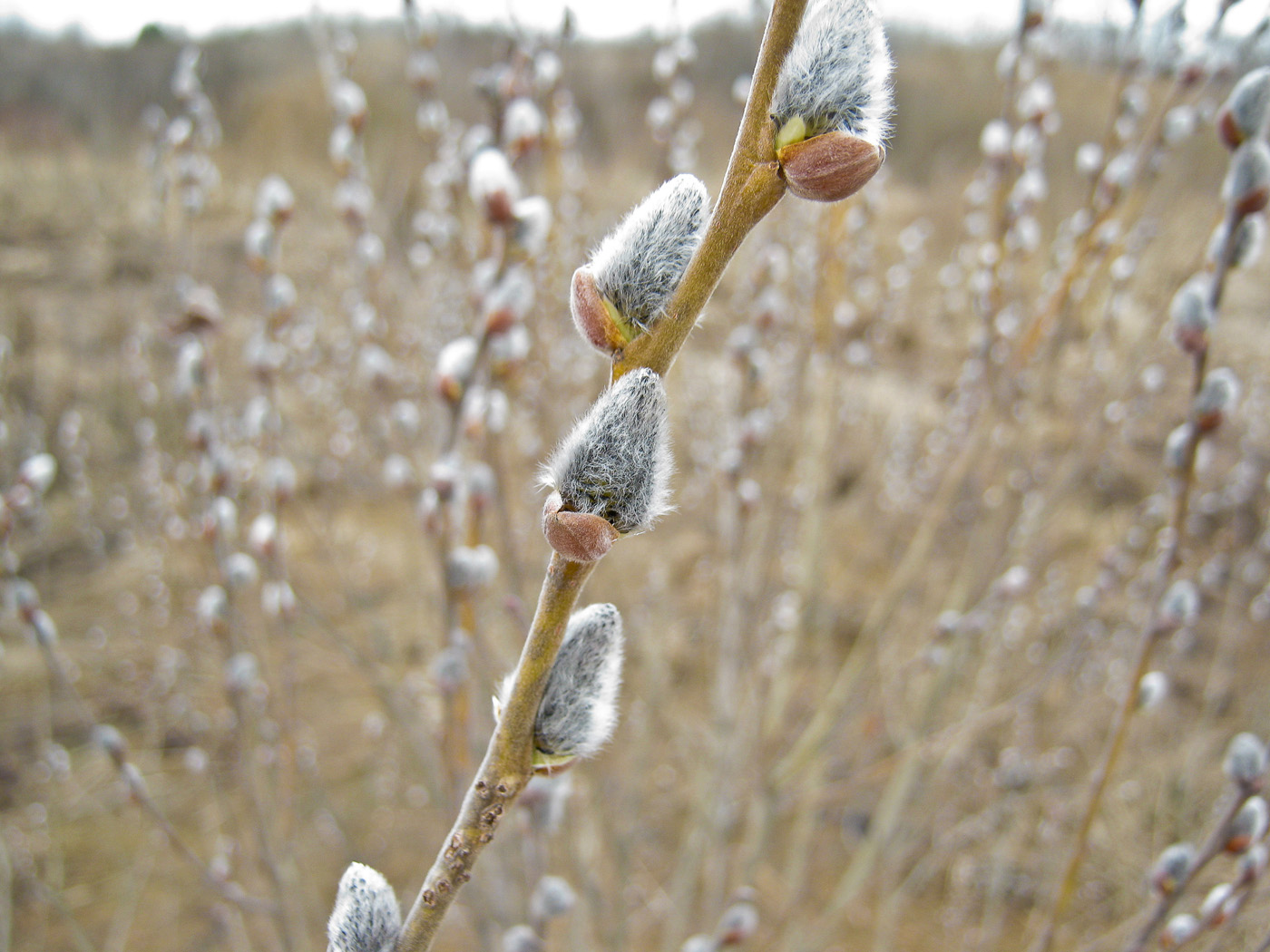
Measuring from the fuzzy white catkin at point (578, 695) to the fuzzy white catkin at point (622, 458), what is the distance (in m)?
0.07

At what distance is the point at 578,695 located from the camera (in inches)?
13.9

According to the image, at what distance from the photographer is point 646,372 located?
0.98 feet

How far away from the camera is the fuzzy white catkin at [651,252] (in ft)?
1.04

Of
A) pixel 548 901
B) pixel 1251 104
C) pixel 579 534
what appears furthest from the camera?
pixel 548 901

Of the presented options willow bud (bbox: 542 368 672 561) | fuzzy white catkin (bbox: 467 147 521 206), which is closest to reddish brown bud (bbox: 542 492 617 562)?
willow bud (bbox: 542 368 672 561)

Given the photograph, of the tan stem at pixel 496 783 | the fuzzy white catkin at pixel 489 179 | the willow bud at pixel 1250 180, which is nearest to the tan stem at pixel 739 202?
the tan stem at pixel 496 783

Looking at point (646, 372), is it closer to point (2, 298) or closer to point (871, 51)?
point (871, 51)

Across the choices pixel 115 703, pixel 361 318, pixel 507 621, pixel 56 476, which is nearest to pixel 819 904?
pixel 507 621

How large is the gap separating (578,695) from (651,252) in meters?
0.21

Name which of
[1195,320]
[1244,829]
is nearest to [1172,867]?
[1244,829]

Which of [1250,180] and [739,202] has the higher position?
[739,202]

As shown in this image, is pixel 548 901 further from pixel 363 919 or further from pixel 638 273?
pixel 638 273

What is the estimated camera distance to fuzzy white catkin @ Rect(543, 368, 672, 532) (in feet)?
0.97

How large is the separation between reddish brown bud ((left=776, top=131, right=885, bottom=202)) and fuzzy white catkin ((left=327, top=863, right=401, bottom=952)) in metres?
0.39
